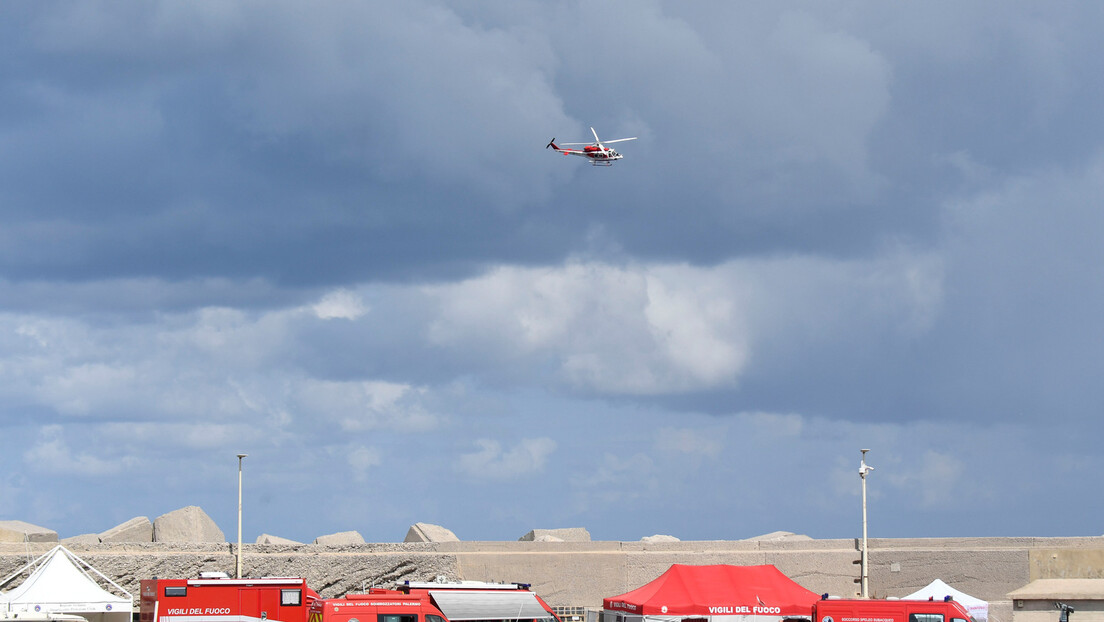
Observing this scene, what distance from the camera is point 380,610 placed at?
2603 centimetres

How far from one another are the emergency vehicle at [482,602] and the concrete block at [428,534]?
16898mm

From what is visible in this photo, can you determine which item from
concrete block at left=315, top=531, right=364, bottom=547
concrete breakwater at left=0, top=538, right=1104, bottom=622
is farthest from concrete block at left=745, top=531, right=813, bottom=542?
concrete block at left=315, top=531, right=364, bottom=547

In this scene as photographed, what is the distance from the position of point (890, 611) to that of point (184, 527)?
32.6m

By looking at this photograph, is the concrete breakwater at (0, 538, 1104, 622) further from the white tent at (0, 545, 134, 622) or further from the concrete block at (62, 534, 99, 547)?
the white tent at (0, 545, 134, 622)

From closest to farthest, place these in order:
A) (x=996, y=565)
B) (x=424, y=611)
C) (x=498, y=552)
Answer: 1. (x=424, y=611)
2. (x=996, y=565)
3. (x=498, y=552)

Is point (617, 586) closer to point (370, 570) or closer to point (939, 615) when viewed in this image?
point (370, 570)

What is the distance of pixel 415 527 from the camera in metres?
46.8

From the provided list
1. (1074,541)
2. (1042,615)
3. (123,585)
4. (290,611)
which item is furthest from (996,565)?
(123,585)

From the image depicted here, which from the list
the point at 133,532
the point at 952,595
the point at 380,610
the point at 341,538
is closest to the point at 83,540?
the point at 133,532

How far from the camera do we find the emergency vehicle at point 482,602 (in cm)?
2691

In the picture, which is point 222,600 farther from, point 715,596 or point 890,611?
point 890,611

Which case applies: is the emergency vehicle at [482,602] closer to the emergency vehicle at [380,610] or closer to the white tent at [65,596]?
the emergency vehicle at [380,610]

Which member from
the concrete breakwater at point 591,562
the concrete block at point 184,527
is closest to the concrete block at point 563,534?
the concrete breakwater at point 591,562

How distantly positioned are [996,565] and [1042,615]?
7.13 metres
